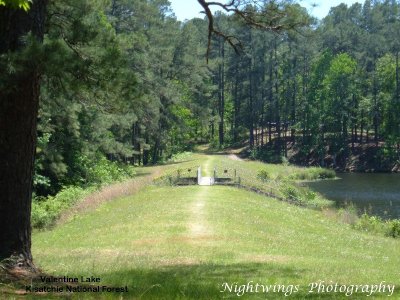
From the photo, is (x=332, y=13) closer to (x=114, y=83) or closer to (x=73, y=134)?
(x=73, y=134)

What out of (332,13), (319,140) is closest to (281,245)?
(319,140)

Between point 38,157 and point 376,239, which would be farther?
point 38,157

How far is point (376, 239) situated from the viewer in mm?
19500

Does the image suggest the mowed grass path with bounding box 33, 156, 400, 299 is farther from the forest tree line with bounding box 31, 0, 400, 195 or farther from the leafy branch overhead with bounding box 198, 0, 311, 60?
the forest tree line with bounding box 31, 0, 400, 195

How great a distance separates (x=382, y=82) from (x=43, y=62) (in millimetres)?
73801

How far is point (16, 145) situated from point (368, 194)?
35542mm

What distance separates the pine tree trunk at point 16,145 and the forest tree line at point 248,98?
16.1m

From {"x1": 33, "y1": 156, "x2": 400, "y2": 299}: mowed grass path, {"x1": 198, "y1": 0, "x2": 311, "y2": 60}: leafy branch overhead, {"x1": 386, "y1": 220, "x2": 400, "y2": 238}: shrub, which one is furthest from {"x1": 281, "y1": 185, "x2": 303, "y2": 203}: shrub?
{"x1": 198, "y1": 0, "x2": 311, "y2": 60}: leafy branch overhead

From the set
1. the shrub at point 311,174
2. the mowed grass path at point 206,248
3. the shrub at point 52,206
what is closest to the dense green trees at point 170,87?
the shrub at point 52,206

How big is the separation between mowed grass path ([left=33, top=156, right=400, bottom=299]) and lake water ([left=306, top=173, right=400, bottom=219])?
255 inches

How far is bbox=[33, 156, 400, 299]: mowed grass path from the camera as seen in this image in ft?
28.2

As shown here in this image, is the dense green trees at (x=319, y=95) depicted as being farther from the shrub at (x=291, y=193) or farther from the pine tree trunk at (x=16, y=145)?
the pine tree trunk at (x=16, y=145)

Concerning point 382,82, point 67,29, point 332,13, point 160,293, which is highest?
point 332,13

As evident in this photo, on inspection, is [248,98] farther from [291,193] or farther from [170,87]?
[291,193]
